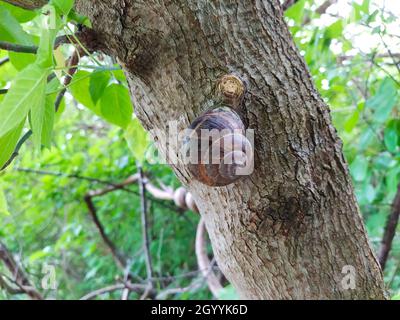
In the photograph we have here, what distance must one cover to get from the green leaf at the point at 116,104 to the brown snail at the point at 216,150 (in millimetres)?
247

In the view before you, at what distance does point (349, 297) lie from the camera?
429mm

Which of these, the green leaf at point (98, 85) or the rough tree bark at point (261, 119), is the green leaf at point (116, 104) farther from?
the rough tree bark at point (261, 119)

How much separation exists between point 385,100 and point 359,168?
0.68 feet

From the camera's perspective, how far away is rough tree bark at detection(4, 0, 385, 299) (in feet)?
1.21

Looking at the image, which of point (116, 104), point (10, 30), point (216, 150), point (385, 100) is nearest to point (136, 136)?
point (116, 104)

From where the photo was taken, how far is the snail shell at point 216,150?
0.28 metres

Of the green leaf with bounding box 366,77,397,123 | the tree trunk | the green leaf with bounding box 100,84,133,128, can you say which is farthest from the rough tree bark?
the green leaf with bounding box 366,77,397,123

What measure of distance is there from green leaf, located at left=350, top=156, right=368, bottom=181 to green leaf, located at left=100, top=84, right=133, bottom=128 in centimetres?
63

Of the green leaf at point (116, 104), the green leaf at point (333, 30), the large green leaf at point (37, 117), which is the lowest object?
the large green leaf at point (37, 117)

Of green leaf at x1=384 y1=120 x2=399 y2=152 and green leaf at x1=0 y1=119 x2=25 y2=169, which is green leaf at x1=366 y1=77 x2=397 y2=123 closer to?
green leaf at x1=384 y1=120 x2=399 y2=152

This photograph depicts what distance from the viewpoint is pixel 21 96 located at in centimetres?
30

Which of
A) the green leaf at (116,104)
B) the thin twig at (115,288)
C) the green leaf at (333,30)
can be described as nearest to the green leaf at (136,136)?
the green leaf at (116,104)
